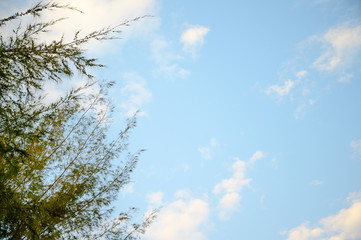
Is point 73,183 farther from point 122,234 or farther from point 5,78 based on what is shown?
point 5,78

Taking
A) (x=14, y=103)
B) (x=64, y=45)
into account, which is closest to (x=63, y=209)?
(x=14, y=103)

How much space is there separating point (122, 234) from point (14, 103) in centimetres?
361

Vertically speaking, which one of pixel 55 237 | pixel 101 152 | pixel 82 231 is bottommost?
pixel 55 237

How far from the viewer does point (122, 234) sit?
5.03m

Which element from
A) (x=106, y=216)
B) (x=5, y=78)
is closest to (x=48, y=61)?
(x=5, y=78)

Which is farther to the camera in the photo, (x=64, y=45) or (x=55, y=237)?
(x=55, y=237)

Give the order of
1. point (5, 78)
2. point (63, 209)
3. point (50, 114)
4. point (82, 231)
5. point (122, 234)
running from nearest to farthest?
point (5, 78) < point (50, 114) < point (63, 209) < point (82, 231) < point (122, 234)

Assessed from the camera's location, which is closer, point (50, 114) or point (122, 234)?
point (50, 114)

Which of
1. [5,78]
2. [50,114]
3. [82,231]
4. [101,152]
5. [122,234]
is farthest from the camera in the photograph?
[101,152]

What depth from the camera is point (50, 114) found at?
3.00 metres

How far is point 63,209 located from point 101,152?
1.47m

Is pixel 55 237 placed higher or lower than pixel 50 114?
lower

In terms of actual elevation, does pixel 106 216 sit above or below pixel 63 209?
above

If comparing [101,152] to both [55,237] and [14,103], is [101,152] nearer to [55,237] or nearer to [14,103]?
[55,237]
